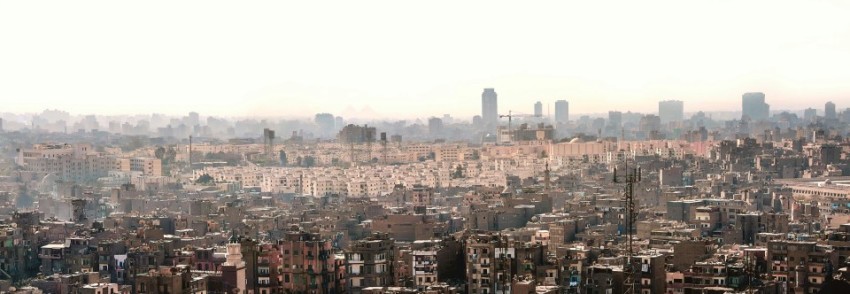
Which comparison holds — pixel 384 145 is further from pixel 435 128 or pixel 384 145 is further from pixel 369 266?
pixel 369 266

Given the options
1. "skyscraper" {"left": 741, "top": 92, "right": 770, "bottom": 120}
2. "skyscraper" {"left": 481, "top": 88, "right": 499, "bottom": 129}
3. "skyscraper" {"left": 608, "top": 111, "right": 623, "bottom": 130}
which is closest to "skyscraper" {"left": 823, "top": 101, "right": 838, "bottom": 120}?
"skyscraper" {"left": 741, "top": 92, "right": 770, "bottom": 120}

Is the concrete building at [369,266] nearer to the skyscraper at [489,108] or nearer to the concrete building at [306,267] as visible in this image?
the concrete building at [306,267]

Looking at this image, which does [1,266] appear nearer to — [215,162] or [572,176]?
[572,176]

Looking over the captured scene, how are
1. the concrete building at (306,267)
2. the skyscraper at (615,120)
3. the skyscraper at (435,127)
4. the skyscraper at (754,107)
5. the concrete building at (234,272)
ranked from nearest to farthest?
the concrete building at (234,272)
the concrete building at (306,267)
the skyscraper at (754,107)
the skyscraper at (615,120)
the skyscraper at (435,127)

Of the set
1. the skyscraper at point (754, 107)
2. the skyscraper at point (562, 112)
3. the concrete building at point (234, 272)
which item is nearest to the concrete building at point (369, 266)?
the concrete building at point (234, 272)

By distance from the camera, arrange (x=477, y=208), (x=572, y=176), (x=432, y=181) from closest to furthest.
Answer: (x=477, y=208), (x=572, y=176), (x=432, y=181)

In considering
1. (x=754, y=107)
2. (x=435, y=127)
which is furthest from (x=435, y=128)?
(x=754, y=107)

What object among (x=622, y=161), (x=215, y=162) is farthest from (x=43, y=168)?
(x=622, y=161)
